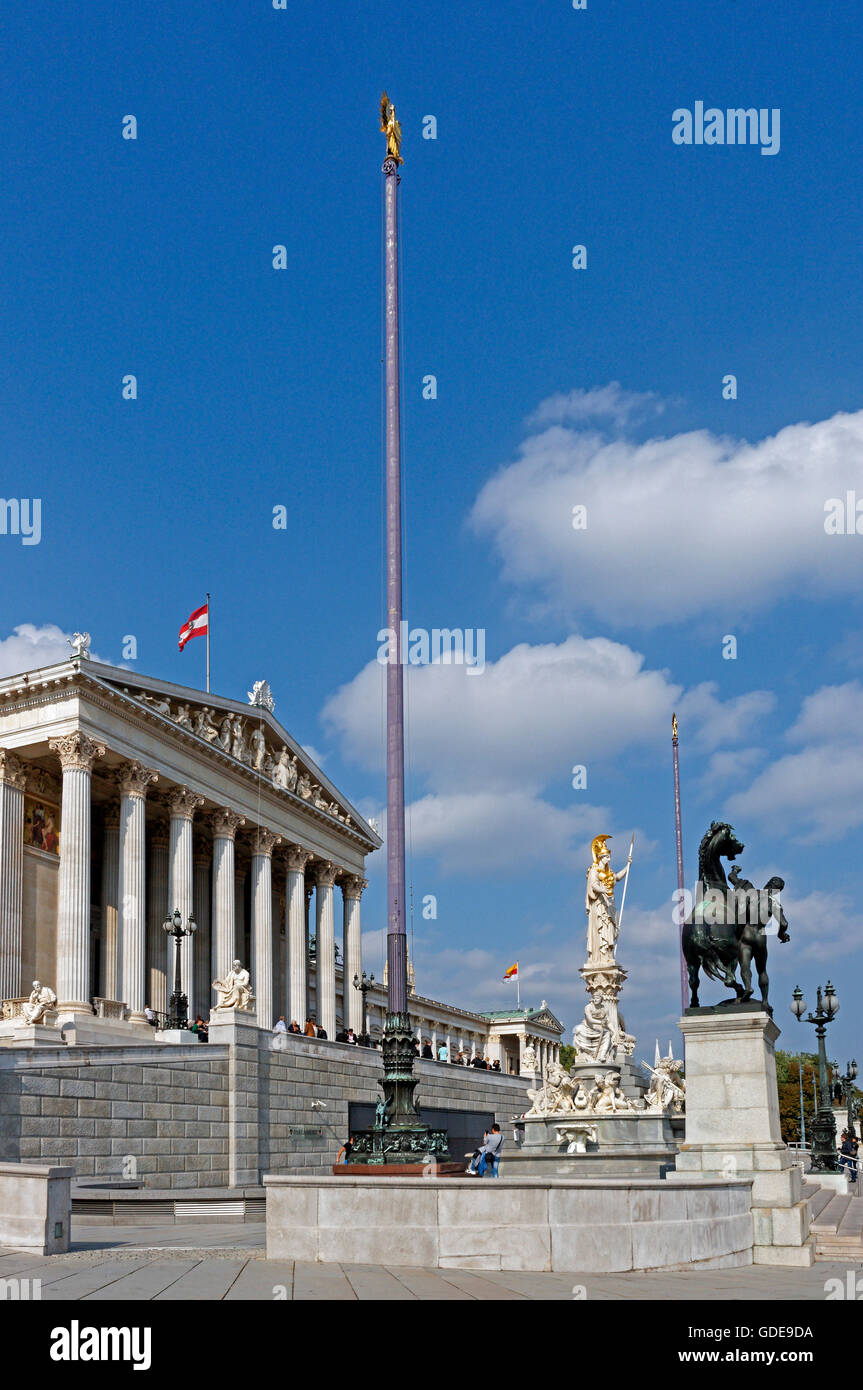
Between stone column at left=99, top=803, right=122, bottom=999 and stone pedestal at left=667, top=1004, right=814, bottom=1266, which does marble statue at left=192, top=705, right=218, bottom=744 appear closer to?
stone column at left=99, top=803, right=122, bottom=999

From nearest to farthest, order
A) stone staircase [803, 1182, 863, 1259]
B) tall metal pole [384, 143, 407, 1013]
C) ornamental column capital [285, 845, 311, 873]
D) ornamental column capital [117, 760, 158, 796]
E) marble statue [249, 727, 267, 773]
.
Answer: stone staircase [803, 1182, 863, 1259] < tall metal pole [384, 143, 407, 1013] < ornamental column capital [117, 760, 158, 796] < marble statue [249, 727, 267, 773] < ornamental column capital [285, 845, 311, 873]

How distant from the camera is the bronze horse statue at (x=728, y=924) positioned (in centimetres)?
1781

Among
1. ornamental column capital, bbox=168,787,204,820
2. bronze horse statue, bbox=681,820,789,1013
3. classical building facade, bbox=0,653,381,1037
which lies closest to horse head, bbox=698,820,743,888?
bronze horse statue, bbox=681,820,789,1013

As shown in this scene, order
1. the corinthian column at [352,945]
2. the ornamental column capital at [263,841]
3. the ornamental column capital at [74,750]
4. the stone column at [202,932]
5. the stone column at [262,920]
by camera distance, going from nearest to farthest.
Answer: the ornamental column capital at [74,750], the stone column at [202,932], the stone column at [262,920], the ornamental column capital at [263,841], the corinthian column at [352,945]

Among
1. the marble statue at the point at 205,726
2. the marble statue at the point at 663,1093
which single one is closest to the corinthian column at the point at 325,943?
the marble statue at the point at 205,726

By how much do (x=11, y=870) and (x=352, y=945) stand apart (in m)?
27.3

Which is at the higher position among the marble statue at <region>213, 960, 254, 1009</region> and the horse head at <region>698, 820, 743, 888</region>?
the horse head at <region>698, 820, 743, 888</region>

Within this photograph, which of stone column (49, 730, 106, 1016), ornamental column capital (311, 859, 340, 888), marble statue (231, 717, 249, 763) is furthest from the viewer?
ornamental column capital (311, 859, 340, 888)

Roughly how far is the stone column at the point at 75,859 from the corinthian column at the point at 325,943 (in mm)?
22276

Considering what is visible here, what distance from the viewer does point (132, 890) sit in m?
49.8

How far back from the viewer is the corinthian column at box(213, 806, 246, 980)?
2249 inches

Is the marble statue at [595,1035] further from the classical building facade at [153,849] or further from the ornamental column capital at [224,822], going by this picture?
the ornamental column capital at [224,822]

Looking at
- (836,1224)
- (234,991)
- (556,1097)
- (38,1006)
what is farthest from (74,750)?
(836,1224)

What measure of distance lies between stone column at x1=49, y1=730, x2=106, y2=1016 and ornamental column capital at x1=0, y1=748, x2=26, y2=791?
2.05 m
